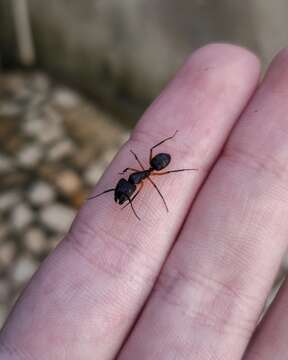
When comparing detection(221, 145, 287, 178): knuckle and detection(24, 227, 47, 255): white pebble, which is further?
detection(24, 227, 47, 255): white pebble

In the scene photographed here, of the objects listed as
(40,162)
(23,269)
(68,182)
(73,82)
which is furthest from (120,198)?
(73,82)

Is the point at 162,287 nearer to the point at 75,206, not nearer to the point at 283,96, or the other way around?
the point at 283,96

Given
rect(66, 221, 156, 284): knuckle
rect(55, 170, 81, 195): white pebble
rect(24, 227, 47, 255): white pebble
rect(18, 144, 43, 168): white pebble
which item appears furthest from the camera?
rect(18, 144, 43, 168): white pebble

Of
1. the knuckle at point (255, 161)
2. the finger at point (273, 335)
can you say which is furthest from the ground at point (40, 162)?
the finger at point (273, 335)

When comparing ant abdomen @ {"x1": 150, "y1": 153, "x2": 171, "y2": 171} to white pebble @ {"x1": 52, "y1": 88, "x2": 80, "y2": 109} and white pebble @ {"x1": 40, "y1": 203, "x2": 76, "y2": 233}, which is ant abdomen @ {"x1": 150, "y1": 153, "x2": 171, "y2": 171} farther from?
white pebble @ {"x1": 52, "y1": 88, "x2": 80, "y2": 109}

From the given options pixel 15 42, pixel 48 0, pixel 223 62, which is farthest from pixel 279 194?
pixel 15 42

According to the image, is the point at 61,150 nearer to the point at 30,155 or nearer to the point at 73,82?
the point at 30,155

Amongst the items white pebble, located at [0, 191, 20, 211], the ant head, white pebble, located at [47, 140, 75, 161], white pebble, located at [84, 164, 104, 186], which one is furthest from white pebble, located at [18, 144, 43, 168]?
the ant head
